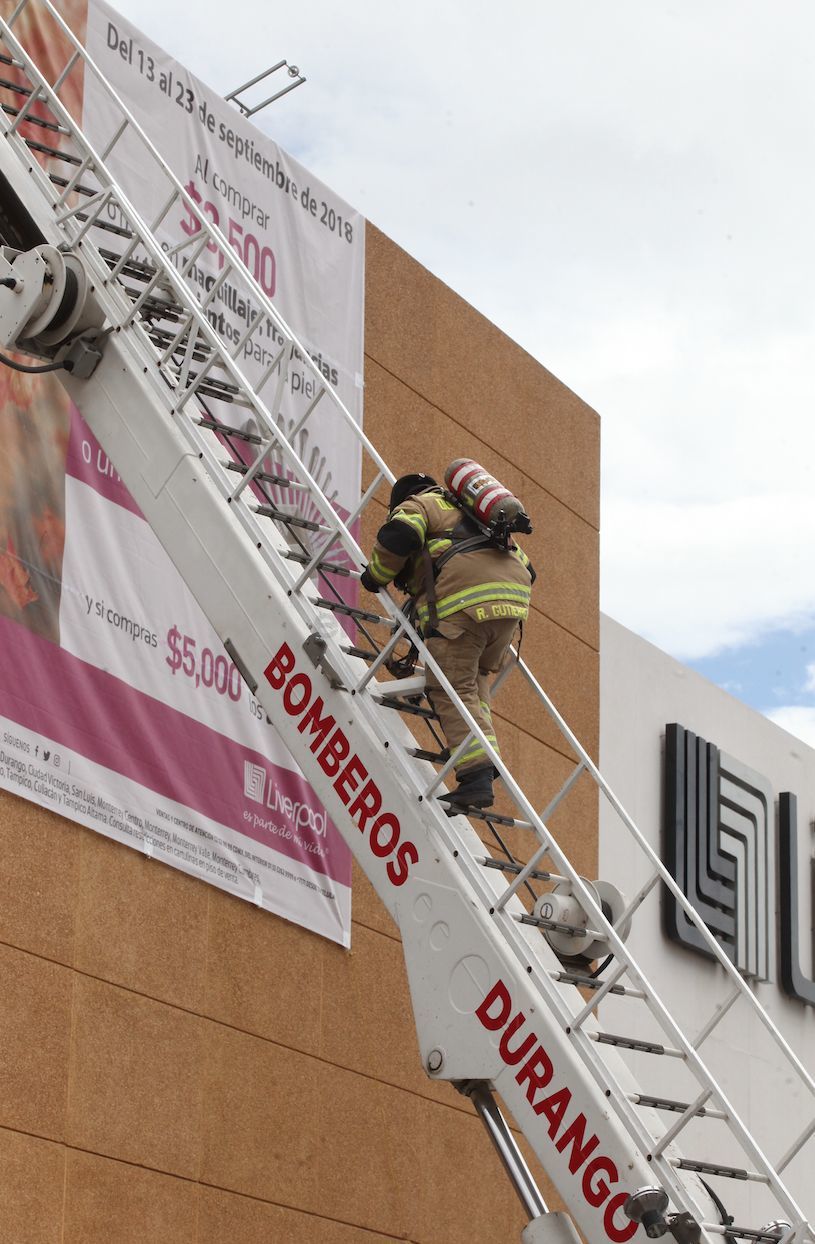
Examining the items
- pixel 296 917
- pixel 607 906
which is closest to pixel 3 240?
pixel 607 906

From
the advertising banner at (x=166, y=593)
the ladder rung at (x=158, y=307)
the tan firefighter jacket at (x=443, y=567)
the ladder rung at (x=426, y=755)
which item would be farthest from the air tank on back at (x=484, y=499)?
the advertising banner at (x=166, y=593)

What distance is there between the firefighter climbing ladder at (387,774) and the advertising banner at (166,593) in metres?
1.83

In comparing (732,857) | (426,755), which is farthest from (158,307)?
(732,857)

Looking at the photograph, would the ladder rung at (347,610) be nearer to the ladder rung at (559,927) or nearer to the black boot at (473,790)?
the black boot at (473,790)

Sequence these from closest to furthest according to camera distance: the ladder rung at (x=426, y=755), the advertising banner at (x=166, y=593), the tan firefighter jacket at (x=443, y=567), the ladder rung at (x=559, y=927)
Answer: the ladder rung at (x=559, y=927), the ladder rung at (x=426, y=755), the tan firefighter jacket at (x=443, y=567), the advertising banner at (x=166, y=593)

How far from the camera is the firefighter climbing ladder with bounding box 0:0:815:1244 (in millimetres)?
7445

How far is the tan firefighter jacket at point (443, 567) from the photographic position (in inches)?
337

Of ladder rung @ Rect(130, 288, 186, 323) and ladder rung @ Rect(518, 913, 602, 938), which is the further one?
ladder rung @ Rect(130, 288, 186, 323)

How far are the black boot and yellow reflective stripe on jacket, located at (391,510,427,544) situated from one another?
1.04 m

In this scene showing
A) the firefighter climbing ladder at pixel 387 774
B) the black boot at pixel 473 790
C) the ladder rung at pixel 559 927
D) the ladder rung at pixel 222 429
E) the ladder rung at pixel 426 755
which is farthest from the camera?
the ladder rung at pixel 222 429

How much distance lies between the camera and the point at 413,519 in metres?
8.58

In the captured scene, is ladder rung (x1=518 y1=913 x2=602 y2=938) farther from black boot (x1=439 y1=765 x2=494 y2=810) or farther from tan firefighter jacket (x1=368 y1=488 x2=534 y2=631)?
tan firefighter jacket (x1=368 y1=488 x2=534 y2=631)

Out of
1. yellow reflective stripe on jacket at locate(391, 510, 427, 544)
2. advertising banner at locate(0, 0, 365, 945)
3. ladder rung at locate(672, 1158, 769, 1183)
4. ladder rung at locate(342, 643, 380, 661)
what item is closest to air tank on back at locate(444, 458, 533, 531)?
yellow reflective stripe on jacket at locate(391, 510, 427, 544)

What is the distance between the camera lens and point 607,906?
865 cm
